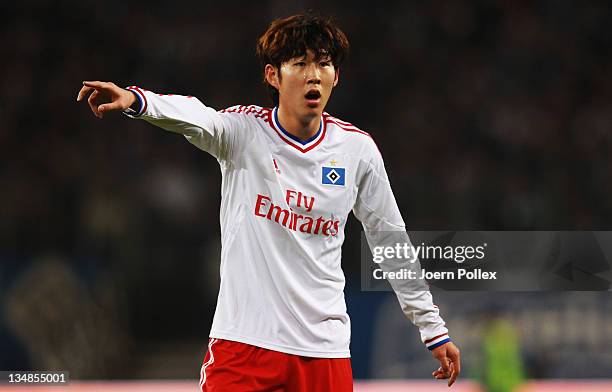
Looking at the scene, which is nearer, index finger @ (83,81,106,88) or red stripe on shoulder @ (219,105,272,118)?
index finger @ (83,81,106,88)

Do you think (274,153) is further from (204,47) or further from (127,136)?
(204,47)

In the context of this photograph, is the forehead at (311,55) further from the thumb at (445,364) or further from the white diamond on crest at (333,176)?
the thumb at (445,364)

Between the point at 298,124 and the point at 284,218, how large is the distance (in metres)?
0.33

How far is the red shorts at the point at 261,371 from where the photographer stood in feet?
9.47

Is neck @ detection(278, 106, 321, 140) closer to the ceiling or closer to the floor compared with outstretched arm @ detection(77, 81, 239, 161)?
closer to the ceiling

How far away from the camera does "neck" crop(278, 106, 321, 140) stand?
3.09m

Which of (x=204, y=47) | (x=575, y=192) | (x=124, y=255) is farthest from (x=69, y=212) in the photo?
(x=575, y=192)

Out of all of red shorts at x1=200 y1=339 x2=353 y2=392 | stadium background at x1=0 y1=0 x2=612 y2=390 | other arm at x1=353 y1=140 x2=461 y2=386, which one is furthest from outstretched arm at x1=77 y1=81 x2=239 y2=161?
stadium background at x1=0 y1=0 x2=612 y2=390

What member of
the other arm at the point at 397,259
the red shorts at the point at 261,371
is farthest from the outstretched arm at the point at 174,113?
the red shorts at the point at 261,371

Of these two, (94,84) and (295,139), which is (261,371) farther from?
(94,84)

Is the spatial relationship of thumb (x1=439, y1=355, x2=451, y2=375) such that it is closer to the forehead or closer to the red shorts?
the red shorts

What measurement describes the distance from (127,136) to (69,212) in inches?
66.7

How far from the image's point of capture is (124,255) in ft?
23.9

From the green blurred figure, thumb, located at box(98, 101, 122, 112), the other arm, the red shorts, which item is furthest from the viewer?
the green blurred figure
